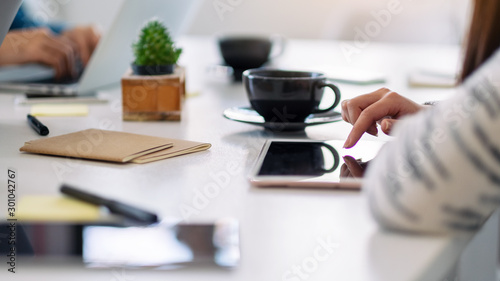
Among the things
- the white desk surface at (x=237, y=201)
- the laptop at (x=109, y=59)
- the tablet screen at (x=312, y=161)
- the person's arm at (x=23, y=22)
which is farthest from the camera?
the person's arm at (x=23, y=22)

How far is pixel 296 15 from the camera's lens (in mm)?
3816

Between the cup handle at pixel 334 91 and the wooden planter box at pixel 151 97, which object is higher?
the cup handle at pixel 334 91

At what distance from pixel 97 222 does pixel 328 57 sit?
143 cm

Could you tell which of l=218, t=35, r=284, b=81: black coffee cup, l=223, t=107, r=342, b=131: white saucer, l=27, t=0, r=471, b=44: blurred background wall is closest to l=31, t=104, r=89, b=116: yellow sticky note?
l=223, t=107, r=342, b=131: white saucer

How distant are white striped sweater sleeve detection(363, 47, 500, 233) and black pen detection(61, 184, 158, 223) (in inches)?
7.8

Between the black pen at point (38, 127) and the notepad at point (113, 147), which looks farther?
the black pen at point (38, 127)

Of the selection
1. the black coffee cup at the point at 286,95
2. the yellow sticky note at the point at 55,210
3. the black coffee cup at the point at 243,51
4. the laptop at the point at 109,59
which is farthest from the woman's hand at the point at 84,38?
the yellow sticky note at the point at 55,210

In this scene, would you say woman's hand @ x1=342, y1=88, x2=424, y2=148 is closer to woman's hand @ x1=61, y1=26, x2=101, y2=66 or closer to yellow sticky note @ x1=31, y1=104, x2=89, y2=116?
yellow sticky note @ x1=31, y1=104, x2=89, y2=116

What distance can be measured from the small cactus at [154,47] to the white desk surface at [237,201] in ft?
0.34

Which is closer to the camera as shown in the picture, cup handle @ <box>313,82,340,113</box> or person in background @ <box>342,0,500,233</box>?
person in background @ <box>342,0,500,233</box>

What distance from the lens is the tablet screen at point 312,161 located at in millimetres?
676

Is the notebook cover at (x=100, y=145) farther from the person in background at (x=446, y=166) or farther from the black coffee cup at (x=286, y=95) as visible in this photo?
the person in background at (x=446, y=166)

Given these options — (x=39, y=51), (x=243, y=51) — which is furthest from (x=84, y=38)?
(x=243, y=51)

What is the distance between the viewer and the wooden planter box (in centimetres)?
101
